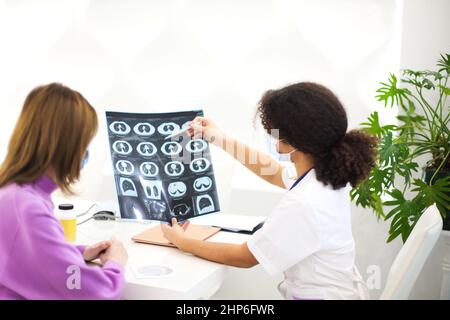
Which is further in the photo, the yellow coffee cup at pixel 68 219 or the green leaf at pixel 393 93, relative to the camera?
the green leaf at pixel 393 93

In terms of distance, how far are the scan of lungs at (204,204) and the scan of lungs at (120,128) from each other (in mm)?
376

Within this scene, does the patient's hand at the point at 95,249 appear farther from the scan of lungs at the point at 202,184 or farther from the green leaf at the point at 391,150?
the green leaf at the point at 391,150

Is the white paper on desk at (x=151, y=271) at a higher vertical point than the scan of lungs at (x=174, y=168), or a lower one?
lower

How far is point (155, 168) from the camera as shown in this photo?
6.32 ft

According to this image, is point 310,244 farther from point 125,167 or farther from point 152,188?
point 125,167

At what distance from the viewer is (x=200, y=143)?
79.4 inches

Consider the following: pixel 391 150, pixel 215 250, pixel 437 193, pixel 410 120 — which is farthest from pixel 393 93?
pixel 215 250

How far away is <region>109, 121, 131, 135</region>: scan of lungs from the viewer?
1928 mm

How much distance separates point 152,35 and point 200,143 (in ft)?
4.65

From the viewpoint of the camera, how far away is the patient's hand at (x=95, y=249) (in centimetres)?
162

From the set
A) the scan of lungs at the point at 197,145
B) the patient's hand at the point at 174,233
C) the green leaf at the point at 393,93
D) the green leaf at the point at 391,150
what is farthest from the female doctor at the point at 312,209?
the green leaf at the point at 393,93
